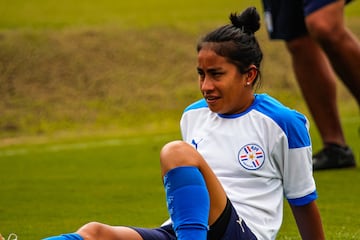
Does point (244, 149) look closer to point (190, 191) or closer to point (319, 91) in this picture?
point (190, 191)

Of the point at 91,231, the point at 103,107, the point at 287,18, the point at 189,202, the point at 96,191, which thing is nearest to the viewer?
the point at 189,202

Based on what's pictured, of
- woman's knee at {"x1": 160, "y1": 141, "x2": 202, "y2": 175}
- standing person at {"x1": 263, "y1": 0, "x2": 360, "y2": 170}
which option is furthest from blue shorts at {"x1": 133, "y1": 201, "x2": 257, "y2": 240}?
standing person at {"x1": 263, "y1": 0, "x2": 360, "y2": 170}

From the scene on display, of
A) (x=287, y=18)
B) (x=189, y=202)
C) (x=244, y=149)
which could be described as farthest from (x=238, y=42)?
(x=287, y=18)

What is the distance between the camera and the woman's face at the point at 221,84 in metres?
3.88

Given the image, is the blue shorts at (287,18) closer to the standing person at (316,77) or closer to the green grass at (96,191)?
the standing person at (316,77)

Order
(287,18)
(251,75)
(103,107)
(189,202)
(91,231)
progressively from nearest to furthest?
(189,202)
(91,231)
(251,75)
(287,18)
(103,107)

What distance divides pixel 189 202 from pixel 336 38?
3196 mm

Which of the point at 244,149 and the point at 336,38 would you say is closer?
the point at 244,149

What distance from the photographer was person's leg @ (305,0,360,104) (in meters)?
6.42

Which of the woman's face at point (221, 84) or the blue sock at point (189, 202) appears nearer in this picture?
A: the blue sock at point (189, 202)

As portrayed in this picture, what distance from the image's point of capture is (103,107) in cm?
1260

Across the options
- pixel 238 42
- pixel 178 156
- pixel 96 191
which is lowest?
pixel 96 191

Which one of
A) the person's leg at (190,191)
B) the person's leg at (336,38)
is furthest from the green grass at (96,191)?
the person's leg at (190,191)

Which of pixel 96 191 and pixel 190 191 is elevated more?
pixel 190 191
